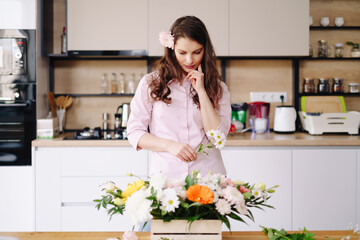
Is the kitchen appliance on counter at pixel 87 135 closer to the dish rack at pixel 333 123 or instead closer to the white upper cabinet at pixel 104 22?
the white upper cabinet at pixel 104 22

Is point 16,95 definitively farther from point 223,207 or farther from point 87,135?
point 223,207

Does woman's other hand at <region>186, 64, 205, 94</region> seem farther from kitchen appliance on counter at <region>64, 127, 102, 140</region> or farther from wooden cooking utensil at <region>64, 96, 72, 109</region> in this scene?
wooden cooking utensil at <region>64, 96, 72, 109</region>

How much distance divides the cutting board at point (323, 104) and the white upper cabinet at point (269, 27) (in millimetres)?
461

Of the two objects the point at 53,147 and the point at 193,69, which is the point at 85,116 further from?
the point at 193,69

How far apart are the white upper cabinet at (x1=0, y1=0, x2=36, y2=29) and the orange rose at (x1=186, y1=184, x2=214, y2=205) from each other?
7.98 ft

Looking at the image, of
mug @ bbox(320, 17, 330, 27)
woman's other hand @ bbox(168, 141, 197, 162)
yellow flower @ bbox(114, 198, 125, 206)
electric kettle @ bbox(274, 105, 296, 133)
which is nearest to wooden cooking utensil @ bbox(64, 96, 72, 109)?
electric kettle @ bbox(274, 105, 296, 133)

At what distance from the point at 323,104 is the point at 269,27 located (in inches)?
33.1

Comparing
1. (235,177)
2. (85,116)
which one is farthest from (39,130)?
(235,177)

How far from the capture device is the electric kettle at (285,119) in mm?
3135

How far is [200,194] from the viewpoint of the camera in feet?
3.04

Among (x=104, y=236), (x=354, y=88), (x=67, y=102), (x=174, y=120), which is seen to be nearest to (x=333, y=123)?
(x=354, y=88)

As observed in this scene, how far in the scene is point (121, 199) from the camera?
38.2 inches

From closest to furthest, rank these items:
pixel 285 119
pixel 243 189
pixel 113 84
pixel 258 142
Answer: pixel 243 189, pixel 258 142, pixel 285 119, pixel 113 84

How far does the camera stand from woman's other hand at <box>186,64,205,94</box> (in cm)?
152
